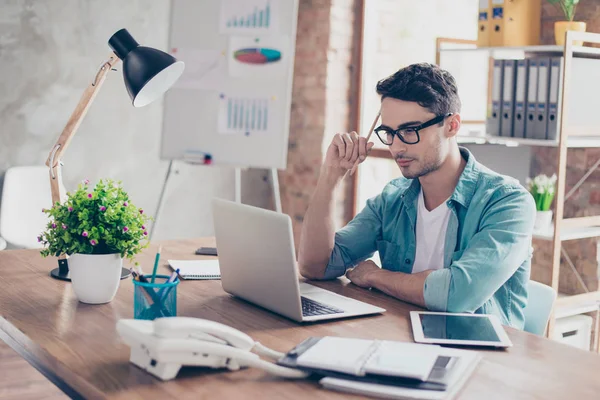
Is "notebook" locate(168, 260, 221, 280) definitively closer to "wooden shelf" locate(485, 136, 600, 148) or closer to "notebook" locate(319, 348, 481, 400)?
"notebook" locate(319, 348, 481, 400)

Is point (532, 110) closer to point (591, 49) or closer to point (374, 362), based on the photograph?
point (591, 49)

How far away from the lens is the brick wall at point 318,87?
14.3 ft

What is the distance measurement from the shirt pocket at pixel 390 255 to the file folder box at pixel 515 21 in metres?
1.60

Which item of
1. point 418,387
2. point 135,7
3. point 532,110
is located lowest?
point 418,387

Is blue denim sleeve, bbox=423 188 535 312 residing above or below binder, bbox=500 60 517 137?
below

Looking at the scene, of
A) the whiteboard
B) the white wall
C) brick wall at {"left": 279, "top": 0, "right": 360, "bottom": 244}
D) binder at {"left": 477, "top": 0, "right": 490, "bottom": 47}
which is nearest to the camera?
binder at {"left": 477, "top": 0, "right": 490, "bottom": 47}

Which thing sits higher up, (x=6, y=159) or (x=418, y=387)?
(x=6, y=159)

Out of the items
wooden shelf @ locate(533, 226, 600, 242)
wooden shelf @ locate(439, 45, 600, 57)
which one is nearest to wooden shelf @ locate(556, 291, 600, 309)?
wooden shelf @ locate(533, 226, 600, 242)

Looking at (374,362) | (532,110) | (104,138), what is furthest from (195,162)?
(374,362)

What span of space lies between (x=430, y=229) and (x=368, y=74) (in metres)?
2.50

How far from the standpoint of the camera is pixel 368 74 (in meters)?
4.47

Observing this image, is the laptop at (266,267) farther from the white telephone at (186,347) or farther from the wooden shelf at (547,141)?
the wooden shelf at (547,141)

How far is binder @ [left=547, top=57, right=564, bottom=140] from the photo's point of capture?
306 cm

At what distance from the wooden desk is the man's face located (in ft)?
1.25
